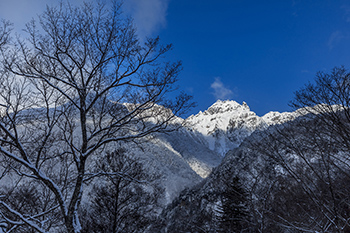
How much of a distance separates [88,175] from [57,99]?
6.64 ft

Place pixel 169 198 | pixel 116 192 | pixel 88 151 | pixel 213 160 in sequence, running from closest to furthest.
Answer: pixel 88 151
pixel 116 192
pixel 169 198
pixel 213 160

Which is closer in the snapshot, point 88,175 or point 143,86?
point 88,175

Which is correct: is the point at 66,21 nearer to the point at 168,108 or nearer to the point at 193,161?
the point at 168,108

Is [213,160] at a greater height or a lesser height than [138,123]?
greater

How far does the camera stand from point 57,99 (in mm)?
5098

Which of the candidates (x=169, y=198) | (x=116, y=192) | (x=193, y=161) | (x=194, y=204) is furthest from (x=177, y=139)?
(x=116, y=192)

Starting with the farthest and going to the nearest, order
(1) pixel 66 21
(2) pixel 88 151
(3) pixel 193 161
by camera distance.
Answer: (3) pixel 193 161 → (1) pixel 66 21 → (2) pixel 88 151

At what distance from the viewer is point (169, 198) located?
58469 millimetres

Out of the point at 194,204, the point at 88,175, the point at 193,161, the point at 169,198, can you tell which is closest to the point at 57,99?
the point at 88,175

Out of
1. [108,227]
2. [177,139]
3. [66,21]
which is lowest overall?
[108,227]

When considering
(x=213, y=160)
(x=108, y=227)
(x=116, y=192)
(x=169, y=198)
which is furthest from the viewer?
(x=213, y=160)

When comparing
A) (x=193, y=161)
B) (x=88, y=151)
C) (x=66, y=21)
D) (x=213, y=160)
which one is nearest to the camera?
(x=88, y=151)

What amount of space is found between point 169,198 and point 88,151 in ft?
192

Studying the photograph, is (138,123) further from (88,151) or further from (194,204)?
(194,204)
